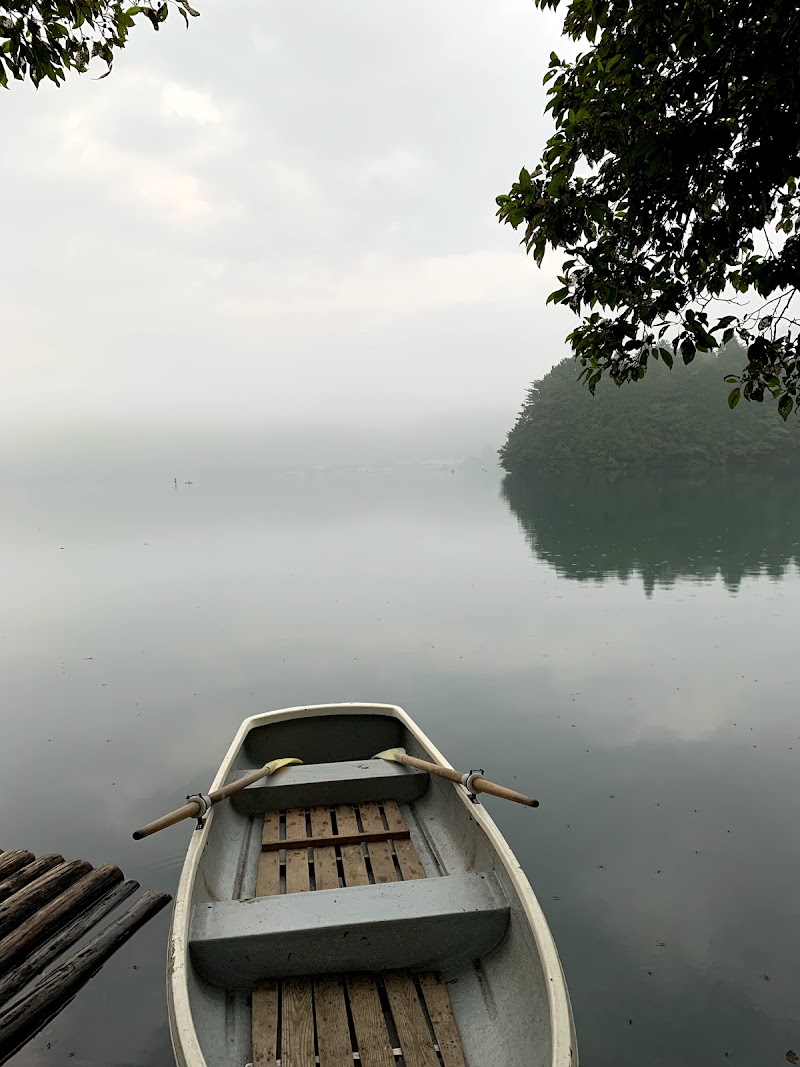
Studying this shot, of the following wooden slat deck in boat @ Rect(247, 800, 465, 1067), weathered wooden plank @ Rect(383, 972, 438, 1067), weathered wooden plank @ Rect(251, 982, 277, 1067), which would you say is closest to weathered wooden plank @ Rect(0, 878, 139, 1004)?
wooden slat deck in boat @ Rect(247, 800, 465, 1067)

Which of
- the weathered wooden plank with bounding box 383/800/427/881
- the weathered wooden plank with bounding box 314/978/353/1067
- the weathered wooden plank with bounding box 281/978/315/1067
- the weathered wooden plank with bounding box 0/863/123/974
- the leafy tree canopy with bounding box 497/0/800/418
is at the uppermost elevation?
the leafy tree canopy with bounding box 497/0/800/418

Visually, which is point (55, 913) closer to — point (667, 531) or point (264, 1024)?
point (264, 1024)

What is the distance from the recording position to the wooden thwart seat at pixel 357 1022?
3.80 meters


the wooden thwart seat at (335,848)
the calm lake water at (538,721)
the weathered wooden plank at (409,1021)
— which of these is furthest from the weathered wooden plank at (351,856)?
the calm lake water at (538,721)

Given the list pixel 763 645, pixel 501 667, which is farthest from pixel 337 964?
pixel 763 645

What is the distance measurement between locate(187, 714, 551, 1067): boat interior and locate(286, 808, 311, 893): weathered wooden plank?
2 cm

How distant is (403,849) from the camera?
589cm

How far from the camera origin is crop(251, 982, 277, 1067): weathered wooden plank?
380cm

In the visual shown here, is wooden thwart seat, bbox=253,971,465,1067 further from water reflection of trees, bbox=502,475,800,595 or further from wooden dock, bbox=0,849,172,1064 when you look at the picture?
water reflection of trees, bbox=502,475,800,595

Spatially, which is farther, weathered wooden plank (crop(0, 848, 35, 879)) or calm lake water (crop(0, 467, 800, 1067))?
weathered wooden plank (crop(0, 848, 35, 879))

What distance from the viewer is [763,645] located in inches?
571

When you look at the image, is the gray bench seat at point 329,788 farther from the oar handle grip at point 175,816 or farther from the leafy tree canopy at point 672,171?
the leafy tree canopy at point 672,171

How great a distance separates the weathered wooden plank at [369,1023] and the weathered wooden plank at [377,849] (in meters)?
1.13

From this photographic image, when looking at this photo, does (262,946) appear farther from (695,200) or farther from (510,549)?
(510,549)
